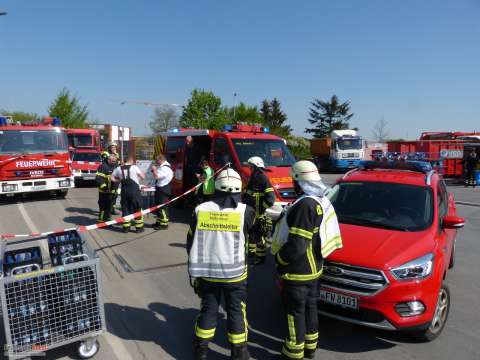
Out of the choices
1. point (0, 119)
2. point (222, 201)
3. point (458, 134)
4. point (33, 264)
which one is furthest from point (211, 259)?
point (458, 134)

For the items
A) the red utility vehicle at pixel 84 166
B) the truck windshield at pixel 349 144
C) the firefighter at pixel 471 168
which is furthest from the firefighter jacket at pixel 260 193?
the truck windshield at pixel 349 144

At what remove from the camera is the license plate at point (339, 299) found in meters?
3.63

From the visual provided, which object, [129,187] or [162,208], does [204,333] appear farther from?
[162,208]

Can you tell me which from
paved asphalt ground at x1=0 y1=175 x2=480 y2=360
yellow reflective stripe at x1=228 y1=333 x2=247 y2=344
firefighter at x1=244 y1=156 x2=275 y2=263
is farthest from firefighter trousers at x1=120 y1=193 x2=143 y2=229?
yellow reflective stripe at x1=228 y1=333 x2=247 y2=344

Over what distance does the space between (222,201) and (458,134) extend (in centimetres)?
2701

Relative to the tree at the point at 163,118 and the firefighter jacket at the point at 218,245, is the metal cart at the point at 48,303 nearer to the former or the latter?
the firefighter jacket at the point at 218,245

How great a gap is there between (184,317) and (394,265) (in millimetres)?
2480

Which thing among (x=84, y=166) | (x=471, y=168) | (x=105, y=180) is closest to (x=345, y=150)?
(x=471, y=168)

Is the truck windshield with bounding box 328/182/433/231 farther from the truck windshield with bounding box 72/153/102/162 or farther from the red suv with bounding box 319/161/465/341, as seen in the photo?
the truck windshield with bounding box 72/153/102/162

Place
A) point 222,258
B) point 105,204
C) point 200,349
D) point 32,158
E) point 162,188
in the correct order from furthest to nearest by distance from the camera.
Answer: point 32,158 < point 105,204 < point 162,188 < point 200,349 < point 222,258

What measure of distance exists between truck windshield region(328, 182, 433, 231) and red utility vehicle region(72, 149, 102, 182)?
13407 mm

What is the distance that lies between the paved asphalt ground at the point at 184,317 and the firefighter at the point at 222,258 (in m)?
0.49

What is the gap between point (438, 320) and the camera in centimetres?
403

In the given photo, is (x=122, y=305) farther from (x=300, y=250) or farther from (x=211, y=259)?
(x=300, y=250)
